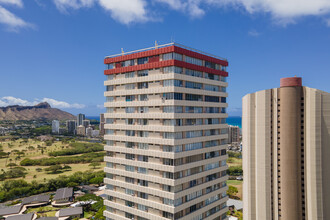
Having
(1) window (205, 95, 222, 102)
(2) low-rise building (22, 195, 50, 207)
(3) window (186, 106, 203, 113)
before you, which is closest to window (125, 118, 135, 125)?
(3) window (186, 106, 203, 113)

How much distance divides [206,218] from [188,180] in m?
10.7

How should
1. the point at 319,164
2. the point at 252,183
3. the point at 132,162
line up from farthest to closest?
the point at 132,162 < the point at 252,183 < the point at 319,164

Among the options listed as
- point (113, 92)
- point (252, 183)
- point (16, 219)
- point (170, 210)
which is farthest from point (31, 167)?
point (252, 183)

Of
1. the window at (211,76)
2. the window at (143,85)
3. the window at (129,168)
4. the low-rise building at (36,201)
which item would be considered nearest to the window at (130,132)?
the window at (129,168)

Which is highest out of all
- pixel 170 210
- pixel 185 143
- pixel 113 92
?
pixel 113 92

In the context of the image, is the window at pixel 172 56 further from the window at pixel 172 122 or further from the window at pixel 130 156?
the window at pixel 130 156

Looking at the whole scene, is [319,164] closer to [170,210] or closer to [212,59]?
[170,210]

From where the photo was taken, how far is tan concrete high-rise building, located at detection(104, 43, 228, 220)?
44.6 m

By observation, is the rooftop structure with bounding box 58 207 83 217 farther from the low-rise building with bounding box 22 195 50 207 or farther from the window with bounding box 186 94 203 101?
the window with bounding box 186 94 203 101

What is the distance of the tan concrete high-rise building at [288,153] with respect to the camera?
123ft

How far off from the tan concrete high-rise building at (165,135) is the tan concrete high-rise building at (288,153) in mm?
9938

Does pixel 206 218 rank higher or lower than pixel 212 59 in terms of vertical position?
lower

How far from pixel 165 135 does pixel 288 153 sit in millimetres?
20465

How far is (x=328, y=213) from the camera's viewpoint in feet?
123
